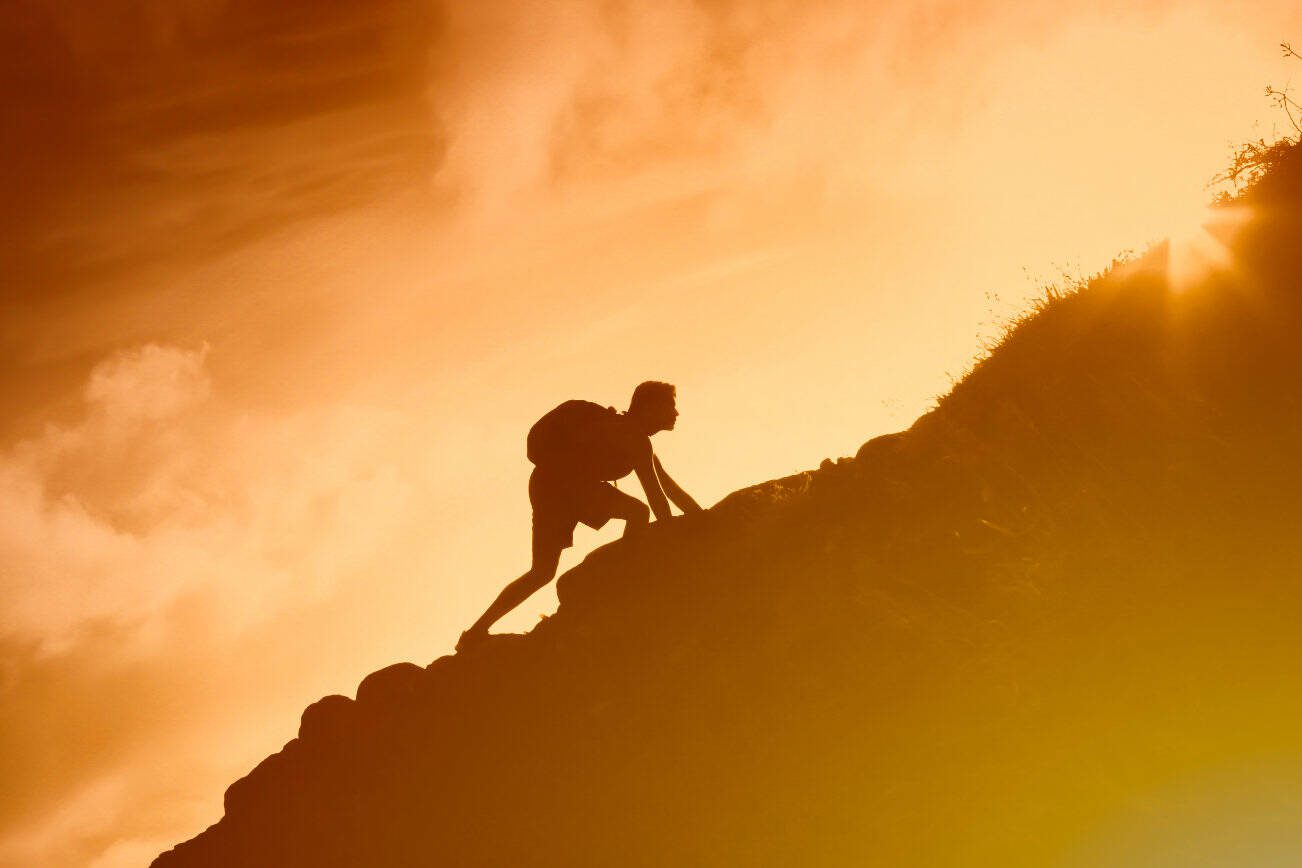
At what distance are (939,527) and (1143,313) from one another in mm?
3010

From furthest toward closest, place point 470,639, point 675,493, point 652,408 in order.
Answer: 1. point 470,639
2. point 675,493
3. point 652,408

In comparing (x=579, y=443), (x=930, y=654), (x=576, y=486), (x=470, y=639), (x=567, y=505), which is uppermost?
(x=579, y=443)

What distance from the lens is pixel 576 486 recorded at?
34.8ft

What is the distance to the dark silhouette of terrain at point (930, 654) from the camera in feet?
25.7

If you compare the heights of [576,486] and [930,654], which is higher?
[576,486]

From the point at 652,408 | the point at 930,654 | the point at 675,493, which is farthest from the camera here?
the point at 675,493

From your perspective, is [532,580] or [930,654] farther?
[532,580]

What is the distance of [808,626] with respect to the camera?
9273mm

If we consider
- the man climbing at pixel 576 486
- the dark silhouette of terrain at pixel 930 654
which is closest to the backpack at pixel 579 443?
the man climbing at pixel 576 486

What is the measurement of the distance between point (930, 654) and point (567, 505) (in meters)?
3.89

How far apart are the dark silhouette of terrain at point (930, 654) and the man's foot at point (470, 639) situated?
0.28ft

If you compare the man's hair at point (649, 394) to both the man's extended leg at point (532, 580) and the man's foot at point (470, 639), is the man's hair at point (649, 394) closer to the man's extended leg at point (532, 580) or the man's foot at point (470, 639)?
the man's extended leg at point (532, 580)

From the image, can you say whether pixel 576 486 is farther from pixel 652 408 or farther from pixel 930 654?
pixel 930 654

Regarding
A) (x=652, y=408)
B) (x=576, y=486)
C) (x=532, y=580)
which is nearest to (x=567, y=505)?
(x=576, y=486)
